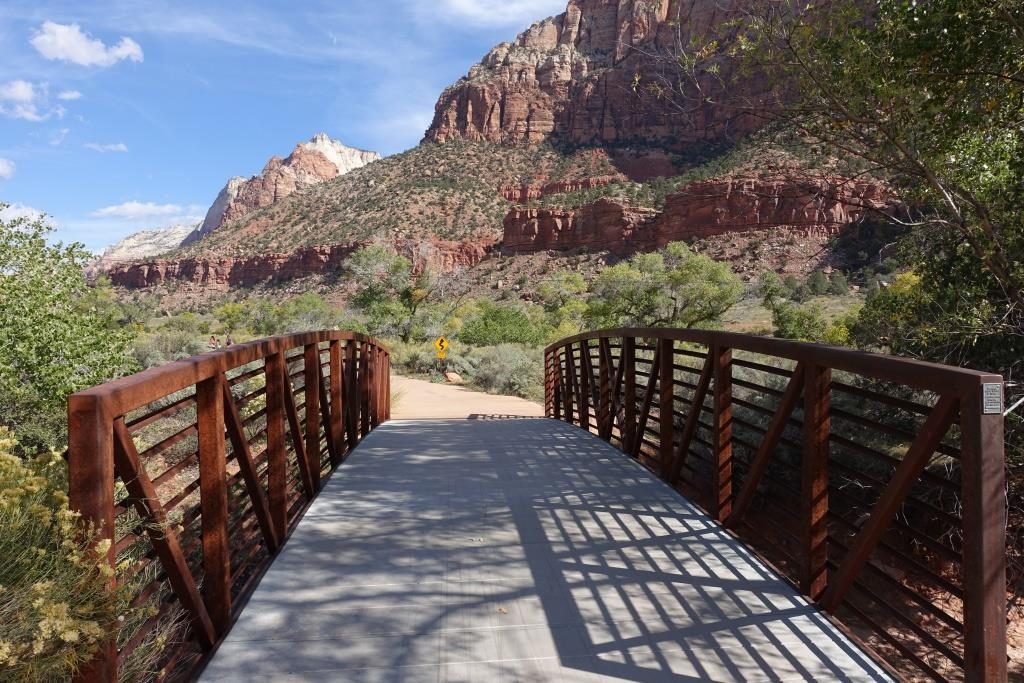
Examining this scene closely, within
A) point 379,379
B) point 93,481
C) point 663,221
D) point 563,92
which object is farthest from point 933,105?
point 563,92

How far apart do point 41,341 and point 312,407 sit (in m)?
5.69

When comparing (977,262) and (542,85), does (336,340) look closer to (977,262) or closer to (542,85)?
(977,262)

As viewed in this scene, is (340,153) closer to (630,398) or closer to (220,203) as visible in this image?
(220,203)

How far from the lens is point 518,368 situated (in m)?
20.1

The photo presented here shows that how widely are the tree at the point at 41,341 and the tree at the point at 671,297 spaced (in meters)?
21.6

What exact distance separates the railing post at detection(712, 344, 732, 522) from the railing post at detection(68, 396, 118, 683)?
3189 mm

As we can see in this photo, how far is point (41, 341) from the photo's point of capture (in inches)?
330

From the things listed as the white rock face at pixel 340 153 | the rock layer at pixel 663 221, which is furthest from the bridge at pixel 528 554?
the white rock face at pixel 340 153

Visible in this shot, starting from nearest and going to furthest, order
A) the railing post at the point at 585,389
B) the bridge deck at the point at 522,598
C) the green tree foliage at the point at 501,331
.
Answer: the bridge deck at the point at 522,598
the railing post at the point at 585,389
the green tree foliage at the point at 501,331

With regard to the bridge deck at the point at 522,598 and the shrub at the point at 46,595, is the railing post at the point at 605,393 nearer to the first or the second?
the bridge deck at the point at 522,598

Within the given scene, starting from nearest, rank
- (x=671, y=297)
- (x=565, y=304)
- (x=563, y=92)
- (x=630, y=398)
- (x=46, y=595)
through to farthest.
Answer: (x=46, y=595) < (x=630, y=398) < (x=671, y=297) < (x=565, y=304) < (x=563, y=92)

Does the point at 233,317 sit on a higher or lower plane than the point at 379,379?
lower

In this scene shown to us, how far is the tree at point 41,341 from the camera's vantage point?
823 centimetres

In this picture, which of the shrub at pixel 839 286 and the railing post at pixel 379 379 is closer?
the railing post at pixel 379 379
